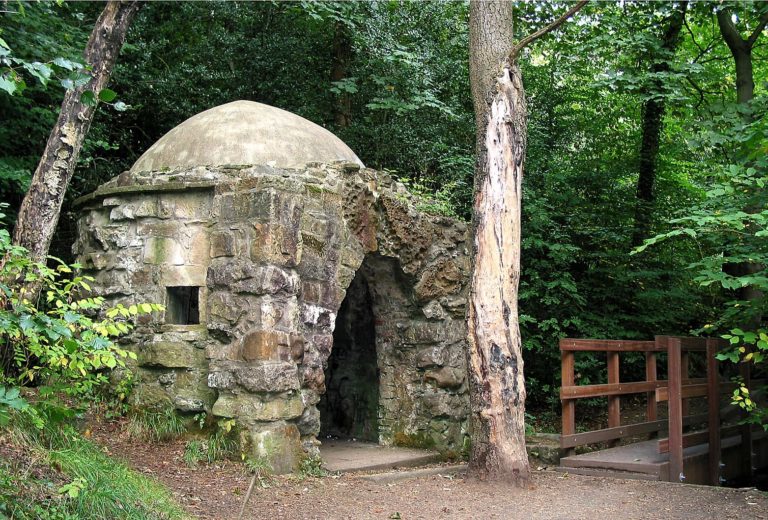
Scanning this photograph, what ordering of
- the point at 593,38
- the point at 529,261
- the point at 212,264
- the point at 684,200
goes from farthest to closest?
the point at 684,200, the point at 529,261, the point at 593,38, the point at 212,264

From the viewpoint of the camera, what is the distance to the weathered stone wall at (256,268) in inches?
258

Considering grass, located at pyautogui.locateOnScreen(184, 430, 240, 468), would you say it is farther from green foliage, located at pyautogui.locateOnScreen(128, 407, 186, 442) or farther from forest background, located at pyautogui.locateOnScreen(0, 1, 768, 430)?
forest background, located at pyautogui.locateOnScreen(0, 1, 768, 430)

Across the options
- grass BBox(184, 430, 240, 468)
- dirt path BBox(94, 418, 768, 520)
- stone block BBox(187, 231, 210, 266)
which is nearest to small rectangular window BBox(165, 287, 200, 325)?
stone block BBox(187, 231, 210, 266)

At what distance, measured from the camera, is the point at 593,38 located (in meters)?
10.2

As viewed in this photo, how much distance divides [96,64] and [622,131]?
A: 377 inches

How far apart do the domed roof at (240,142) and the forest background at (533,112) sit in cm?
266

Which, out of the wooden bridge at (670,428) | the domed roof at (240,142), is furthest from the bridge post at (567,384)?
the domed roof at (240,142)

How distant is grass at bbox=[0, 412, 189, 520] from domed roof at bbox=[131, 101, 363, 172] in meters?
3.09

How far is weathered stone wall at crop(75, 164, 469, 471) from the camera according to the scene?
Result: 6.55 metres

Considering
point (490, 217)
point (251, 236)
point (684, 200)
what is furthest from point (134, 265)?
point (684, 200)

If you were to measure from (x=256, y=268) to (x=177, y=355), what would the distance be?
121cm

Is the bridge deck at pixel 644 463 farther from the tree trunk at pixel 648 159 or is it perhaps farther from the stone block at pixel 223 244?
the tree trunk at pixel 648 159

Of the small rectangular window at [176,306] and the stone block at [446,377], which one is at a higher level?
the small rectangular window at [176,306]

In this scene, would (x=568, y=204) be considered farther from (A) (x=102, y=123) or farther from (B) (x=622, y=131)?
(A) (x=102, y=123)
